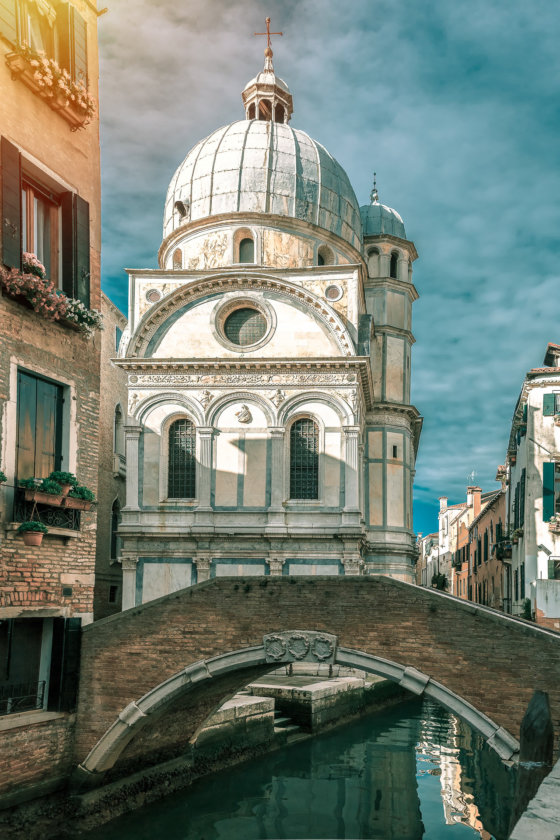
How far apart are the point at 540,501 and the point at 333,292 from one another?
370 inches

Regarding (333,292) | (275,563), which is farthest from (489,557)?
(333,292)

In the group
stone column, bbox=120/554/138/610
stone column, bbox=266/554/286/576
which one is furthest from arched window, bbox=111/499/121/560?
stone column, bbox=266/554/286/576

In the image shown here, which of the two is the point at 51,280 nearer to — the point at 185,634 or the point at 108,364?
the point at 185,634

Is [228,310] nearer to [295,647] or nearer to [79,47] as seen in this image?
[79,47]

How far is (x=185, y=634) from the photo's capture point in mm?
14414

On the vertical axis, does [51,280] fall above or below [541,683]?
above

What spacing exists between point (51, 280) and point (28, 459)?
2.86m

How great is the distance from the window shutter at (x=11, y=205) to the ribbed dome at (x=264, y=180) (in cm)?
1994

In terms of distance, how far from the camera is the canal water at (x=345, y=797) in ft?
49.9

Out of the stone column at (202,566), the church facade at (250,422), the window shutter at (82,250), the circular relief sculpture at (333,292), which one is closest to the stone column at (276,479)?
the church facade at (250,422)

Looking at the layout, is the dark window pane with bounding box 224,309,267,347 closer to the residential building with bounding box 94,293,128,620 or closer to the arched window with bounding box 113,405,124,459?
the residential building with bounding box 94,293,128,620

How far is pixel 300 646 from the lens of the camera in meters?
13.9

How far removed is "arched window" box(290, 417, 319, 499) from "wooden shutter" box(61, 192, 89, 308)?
13.8 metres

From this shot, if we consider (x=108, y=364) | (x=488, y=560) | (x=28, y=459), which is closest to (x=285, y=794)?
(x=28, y=459)
